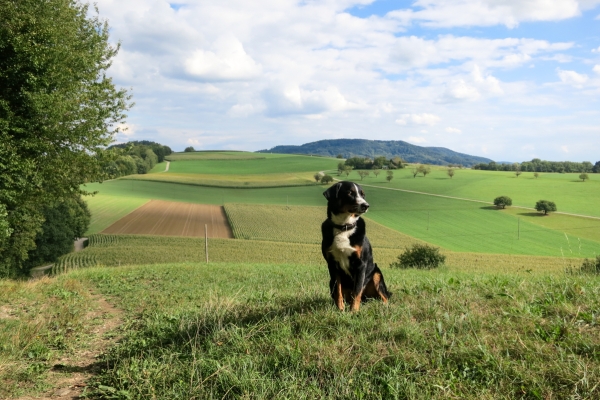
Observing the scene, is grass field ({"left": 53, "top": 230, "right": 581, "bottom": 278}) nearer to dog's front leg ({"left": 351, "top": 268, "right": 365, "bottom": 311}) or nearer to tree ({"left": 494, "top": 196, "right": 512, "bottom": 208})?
tree ({"left": 494, "top": 196, "right": 512, "bottom": 208})

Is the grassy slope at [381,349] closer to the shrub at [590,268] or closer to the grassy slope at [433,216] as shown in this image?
the shrub at [590,268]

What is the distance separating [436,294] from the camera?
6.04 metres

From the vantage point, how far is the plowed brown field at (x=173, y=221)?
50.8 metres

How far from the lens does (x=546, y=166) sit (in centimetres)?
11700

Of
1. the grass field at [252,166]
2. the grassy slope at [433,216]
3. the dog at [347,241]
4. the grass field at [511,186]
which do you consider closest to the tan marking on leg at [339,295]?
the dog at [347,241]

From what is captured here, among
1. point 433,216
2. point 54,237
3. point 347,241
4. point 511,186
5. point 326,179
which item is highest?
point 347,241

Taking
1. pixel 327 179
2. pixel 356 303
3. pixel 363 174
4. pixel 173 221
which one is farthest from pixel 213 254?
pixel 363 174

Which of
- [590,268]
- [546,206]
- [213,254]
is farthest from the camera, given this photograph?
[546,206]

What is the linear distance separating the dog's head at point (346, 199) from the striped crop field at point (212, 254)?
32445 mm

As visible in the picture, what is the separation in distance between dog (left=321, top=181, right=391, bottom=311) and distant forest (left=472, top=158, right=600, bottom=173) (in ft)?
419

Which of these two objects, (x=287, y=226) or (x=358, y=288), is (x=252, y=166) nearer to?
(x=287, y=226)

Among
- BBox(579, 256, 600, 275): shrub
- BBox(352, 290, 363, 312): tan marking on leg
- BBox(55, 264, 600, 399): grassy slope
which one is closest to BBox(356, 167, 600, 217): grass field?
BBox(579, 256, 600, 275): shrub

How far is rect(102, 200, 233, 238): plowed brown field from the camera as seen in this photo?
50781mm

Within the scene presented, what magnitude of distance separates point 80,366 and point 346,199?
14.1 ft
